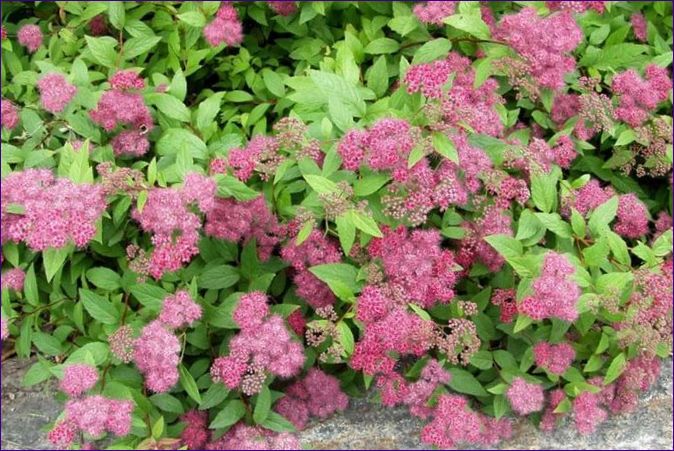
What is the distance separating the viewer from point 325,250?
10.8ft

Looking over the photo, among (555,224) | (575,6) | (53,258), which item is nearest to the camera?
(53,258)

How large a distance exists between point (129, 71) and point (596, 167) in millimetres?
2466

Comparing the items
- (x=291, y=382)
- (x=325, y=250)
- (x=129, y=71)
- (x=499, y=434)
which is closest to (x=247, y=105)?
(x=129, y=71)

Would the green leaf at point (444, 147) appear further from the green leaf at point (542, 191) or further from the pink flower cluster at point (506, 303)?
the pink flower cluster at point (506, 303)

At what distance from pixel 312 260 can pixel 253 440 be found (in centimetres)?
81

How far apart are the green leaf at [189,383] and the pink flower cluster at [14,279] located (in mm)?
814

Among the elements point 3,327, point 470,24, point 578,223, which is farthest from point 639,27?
point 3,327

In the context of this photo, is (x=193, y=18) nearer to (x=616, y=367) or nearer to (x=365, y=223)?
(x=365, y=223)

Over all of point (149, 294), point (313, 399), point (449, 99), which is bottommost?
point (313, 399)

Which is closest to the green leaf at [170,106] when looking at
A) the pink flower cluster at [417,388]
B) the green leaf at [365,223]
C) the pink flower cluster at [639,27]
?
the green leaf at [365,223]

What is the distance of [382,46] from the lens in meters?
3.98

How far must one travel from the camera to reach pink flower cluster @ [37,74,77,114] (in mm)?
3383

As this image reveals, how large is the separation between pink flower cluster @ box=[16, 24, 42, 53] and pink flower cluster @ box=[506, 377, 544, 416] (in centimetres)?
296

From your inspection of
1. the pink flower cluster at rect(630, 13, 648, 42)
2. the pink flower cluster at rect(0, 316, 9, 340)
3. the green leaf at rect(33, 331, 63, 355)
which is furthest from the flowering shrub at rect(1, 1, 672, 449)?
the pink flower cluster at rect(630, 13, 648, 42)
